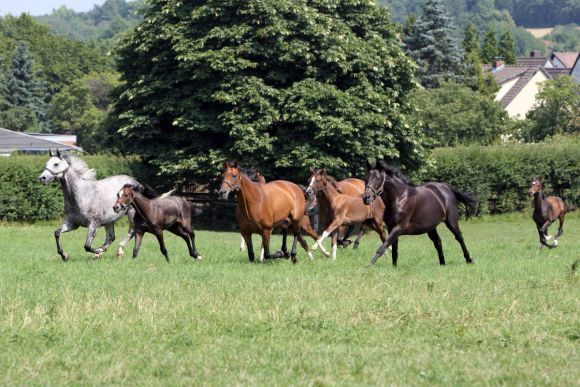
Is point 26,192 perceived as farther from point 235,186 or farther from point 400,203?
point 400,203

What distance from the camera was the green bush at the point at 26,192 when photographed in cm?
A: 4194

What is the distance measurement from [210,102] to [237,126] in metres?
3.42

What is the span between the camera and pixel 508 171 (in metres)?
50.0

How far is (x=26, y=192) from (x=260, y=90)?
1097 cm

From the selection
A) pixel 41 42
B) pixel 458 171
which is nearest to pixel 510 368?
pixel 458 171

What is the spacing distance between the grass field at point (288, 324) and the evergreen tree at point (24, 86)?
9940cm

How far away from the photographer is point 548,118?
76.8 m

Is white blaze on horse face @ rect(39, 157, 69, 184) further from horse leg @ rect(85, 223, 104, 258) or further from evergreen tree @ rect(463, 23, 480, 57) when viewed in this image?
evergreen tree @ rect(463, 23, 480, 57)

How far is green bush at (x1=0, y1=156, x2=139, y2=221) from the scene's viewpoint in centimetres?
4194

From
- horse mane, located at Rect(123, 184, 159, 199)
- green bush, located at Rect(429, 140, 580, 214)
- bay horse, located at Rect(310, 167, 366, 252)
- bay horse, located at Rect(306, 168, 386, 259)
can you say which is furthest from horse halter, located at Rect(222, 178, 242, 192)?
green bush, located at Rect(429, 140, 580, 214)

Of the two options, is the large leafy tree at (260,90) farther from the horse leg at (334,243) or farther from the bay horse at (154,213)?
the bay horse at (154,213)

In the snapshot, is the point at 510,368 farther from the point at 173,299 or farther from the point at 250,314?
the point at 173,299

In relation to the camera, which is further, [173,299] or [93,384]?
[173,299]

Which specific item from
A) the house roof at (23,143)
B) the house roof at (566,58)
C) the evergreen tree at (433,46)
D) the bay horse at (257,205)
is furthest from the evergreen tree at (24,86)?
the bay horse at (257,205)
